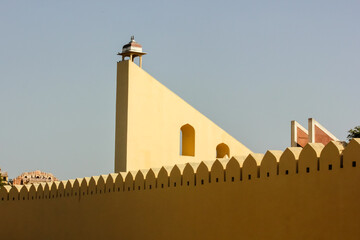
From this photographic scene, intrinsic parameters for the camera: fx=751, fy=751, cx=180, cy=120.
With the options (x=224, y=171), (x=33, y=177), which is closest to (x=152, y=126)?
(x=224, y=171)

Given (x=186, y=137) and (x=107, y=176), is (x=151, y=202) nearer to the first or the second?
(x=107, y=176)

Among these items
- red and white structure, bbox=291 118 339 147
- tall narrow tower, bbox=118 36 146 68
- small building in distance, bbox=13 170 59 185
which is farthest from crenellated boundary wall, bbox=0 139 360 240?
small building in distance, bbox=13 170 59 185

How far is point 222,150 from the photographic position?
2359cm

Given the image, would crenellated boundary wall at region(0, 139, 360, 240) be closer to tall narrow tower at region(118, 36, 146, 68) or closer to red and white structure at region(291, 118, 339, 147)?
tall narrow tower at region(118, 36, 146, 68)

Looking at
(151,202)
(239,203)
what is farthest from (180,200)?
(239,203)

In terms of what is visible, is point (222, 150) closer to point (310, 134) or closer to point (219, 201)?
point (310, 134)

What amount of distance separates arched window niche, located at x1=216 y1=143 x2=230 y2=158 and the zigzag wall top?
6.29 m

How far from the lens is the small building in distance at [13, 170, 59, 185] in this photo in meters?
43.8

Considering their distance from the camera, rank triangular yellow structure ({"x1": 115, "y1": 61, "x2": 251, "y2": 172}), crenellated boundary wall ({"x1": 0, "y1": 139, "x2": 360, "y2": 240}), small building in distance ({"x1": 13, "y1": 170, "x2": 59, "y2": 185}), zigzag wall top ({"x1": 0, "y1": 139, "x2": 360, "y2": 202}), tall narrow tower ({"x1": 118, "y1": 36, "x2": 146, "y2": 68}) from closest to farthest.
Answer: crenellated boundary wall ({"x1": 0, "y1": 139, "x2": 360, "y2": 240}) → zigzag wall top ({"x1": 0, "y1": 139, "x2": 360, "y2": 202}) → triangular yellow structure ({"x1": 115, "y1": 61, "x2": 251, "y2": 172}) → tall narrow tower ({"x1": 118, "y1": 36, "x2": 146, "y2": 68}) → small building in distance ({"x1": 13, "y1": 170, "x2": 59, "y2": 185})

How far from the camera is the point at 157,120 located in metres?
21.2

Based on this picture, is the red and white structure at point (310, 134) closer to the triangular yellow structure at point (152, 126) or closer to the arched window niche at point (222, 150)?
the arched window niche at point (222, 150)

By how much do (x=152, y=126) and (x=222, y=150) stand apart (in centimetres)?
341

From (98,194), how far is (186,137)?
19.3 feet

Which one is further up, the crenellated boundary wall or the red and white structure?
the red and white structure
